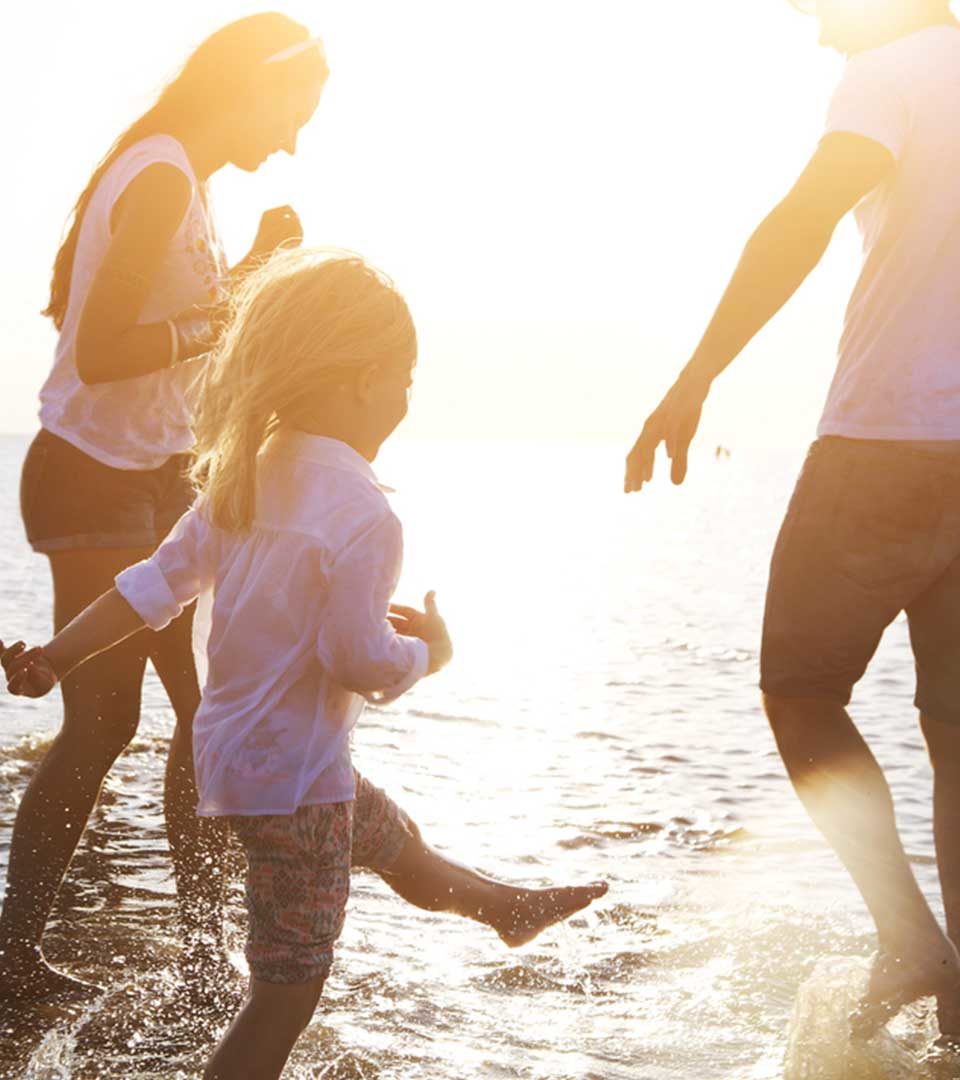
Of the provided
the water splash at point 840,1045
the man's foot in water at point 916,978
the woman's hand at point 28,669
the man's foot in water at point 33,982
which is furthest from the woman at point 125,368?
the man's foot in water at point 916,978

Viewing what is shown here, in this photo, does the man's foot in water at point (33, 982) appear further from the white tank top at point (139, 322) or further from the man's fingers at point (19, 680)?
the white tank top at point (139, 322)

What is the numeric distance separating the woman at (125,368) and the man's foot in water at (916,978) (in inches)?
66.9

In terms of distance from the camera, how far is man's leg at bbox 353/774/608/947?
284 centimetres

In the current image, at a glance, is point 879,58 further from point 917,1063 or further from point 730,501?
point 730,501

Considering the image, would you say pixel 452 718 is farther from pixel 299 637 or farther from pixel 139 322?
pixel 299 637

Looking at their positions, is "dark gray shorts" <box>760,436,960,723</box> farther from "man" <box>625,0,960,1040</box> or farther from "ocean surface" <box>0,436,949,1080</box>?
"ocean surface" <box>0,436,949,1080</box>

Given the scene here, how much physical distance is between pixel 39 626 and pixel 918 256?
11.8 metres

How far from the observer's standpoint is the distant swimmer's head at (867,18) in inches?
124

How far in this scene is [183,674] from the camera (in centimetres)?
398

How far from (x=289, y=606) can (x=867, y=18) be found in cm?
185

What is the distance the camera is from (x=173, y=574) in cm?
267

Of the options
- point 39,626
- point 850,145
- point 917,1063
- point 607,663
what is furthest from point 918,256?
point 39,626

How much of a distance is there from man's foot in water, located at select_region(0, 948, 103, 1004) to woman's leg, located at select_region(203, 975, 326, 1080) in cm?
107

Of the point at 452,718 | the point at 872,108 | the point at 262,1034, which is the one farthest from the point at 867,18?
the point at 452,718
